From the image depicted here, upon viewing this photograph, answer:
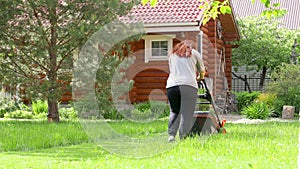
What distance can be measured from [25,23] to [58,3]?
3.46 ft

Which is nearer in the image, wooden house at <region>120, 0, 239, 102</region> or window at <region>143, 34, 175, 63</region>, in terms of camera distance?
wooden house at <region>120, 0, 239, 102</region>

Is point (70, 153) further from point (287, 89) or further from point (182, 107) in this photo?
point (287, 89)

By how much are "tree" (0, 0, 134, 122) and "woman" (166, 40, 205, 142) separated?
544 cm

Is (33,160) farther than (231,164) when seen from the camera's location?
Yes

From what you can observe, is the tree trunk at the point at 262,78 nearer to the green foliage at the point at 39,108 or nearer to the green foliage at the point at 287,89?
the green foliage at the point at 287,89

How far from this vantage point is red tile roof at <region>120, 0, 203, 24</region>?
1798 cm

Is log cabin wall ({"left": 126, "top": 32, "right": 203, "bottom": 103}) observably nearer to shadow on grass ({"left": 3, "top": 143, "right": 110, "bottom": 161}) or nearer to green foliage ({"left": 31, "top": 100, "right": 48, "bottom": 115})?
green foliage ({"left": 31, "top": 100, "right": 48, "bottom": 115})

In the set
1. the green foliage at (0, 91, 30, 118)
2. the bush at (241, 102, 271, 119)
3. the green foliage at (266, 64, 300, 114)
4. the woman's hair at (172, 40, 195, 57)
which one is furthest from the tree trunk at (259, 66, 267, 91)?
the woman's hair at (172, 40, 195, 57)

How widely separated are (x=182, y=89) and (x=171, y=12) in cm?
1024

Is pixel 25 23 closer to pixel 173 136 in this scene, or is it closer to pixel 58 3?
pixel 58 3

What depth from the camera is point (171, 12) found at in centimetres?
1873

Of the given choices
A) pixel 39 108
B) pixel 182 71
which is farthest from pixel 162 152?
pixel 39 108

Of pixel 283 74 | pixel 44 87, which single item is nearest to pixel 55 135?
pixel 44 87

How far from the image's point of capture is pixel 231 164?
21.1 feet
